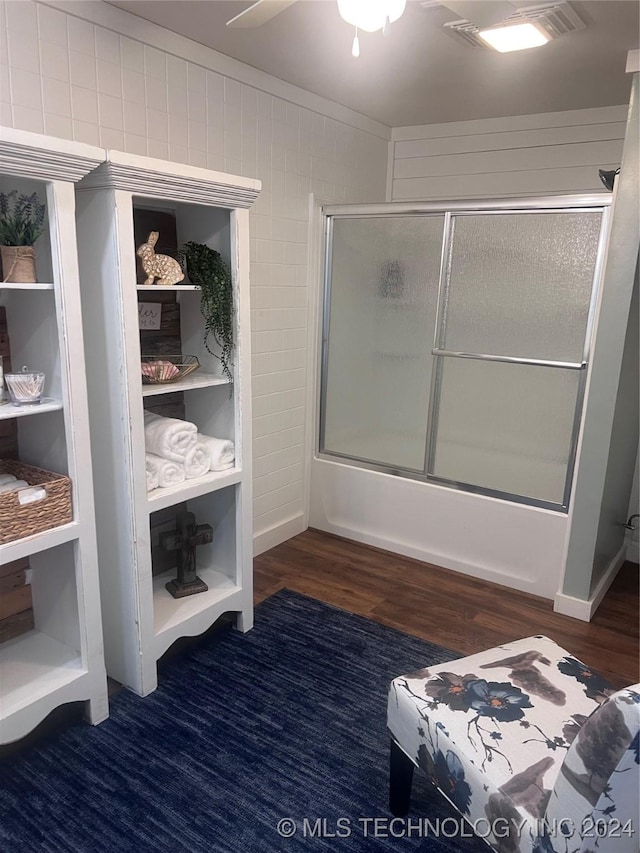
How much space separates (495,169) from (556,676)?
2.90 meters

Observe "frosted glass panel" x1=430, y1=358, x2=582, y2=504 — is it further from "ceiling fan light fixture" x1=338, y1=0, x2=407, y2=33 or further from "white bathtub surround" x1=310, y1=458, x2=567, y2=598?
"ceiling fan light fixture" x1=338, y1=0, x2=407, y2=33

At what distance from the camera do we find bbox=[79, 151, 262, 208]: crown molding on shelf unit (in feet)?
6.00

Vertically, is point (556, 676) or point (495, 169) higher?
point (495, 169)

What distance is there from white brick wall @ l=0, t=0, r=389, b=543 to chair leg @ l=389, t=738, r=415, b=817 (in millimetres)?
1705

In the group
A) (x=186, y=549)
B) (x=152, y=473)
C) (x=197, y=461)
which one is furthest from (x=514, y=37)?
(x=186, y=549)

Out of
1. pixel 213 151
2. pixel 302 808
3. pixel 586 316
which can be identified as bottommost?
pixel 302 808

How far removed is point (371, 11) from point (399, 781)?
75.7 inches

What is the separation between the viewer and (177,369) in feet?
7.38

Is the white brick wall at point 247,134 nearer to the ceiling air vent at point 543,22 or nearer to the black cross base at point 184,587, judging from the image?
the black cross base at point 184,587

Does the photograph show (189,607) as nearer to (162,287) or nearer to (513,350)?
(162,287)

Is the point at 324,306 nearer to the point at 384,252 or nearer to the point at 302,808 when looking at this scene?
the point at 384,252

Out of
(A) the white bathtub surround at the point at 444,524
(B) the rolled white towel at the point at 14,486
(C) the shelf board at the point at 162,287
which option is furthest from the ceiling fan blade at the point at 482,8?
(A) the white bathtub surround at the point at 444,524

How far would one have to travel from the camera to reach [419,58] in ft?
8.18

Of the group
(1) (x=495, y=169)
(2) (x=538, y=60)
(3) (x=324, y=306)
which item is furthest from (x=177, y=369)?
(1) (x=495, y=169)
